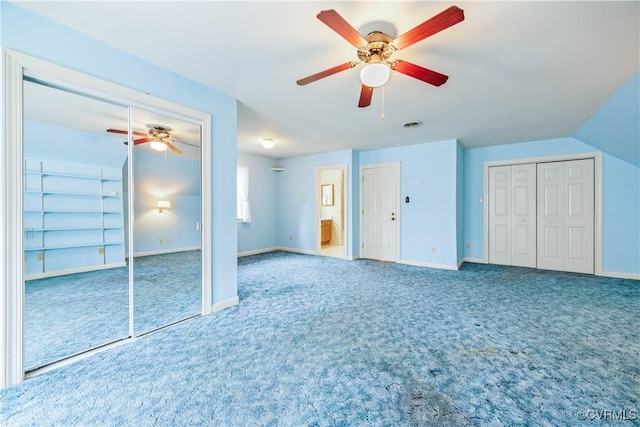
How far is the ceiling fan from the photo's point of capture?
4.71 feet

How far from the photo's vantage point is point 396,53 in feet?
7.11

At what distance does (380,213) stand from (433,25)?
4465 mm

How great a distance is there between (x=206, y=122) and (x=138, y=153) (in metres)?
0.71

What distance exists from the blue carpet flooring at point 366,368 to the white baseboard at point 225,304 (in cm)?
11

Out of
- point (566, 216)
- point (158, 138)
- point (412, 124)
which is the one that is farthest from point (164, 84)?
point (566, 216)

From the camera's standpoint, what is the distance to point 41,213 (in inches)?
76.5

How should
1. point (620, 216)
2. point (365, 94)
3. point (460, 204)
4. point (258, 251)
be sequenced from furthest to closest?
point (258, 251) < point (460, 204) < point (620, 216) < point (365, 94)

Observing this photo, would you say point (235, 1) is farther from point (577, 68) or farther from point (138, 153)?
point (577, 68)

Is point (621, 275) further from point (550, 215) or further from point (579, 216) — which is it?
point (550, 215)

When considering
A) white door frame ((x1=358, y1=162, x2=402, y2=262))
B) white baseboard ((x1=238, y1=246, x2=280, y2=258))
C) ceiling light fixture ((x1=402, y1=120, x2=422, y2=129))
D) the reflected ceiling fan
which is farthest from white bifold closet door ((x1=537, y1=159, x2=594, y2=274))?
the reflected ceiling fan

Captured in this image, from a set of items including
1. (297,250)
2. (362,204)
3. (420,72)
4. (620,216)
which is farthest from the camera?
(297,250)

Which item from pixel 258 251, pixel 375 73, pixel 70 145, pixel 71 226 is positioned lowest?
pixel 258 251

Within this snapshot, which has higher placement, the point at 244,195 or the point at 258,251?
the point at 244,195

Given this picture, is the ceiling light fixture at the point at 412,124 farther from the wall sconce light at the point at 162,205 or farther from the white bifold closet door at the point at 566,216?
the wall sconce light at the point at 162,205
